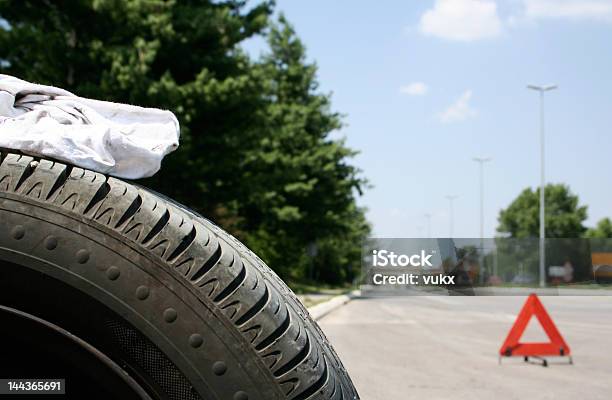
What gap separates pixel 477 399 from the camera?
6.49 meters

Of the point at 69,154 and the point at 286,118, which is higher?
the point at 286,118

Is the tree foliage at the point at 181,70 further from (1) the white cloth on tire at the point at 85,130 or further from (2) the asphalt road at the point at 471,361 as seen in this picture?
(1) the white cloth on tire at the point at 85,130

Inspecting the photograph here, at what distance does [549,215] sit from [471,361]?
91.3 metres

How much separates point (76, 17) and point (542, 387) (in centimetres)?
1597

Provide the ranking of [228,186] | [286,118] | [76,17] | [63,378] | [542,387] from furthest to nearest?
[286,118] < [228,186] < [76,17] < [542,387] < [63,378]

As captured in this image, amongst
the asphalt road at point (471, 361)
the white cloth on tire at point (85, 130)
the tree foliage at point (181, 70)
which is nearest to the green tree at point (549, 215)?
the tree foliage at point (181, 70)

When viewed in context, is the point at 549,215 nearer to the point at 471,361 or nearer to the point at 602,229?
the point at 602,229

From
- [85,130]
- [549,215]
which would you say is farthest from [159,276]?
[549,215]

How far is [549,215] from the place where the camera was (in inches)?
3757

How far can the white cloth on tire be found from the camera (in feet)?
4.94

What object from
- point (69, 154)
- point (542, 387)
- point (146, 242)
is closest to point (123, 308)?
point (146, 242)

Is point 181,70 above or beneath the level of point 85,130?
above

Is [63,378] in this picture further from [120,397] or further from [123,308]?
[123,308]

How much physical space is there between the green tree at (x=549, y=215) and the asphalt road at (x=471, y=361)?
75025 mm
